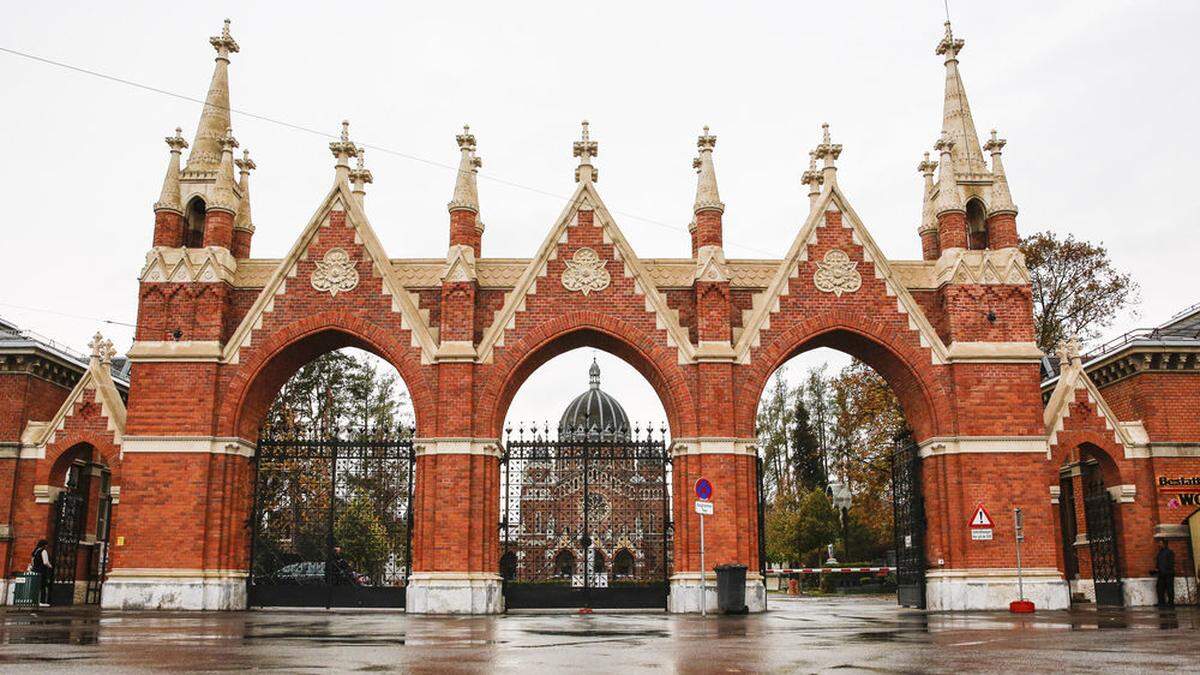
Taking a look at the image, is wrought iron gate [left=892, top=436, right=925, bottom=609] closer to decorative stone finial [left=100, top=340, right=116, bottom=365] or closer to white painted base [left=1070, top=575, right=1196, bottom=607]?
white painted base [left=1070, top=575, right=1196, bottom=607]

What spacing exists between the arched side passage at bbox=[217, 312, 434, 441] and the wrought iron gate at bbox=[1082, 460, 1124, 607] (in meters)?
16.9

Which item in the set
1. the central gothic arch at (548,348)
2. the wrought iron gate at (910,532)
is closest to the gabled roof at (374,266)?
the central gothic arch at (548,348)

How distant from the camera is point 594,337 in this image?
24.2 m

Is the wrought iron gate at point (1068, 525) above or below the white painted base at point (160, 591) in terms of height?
above

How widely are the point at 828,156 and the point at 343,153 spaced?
11654mm

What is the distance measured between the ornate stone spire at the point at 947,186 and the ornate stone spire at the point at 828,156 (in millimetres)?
2506

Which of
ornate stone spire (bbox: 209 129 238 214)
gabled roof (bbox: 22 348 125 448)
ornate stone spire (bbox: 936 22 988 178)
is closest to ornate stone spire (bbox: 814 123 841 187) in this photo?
ornate stone spire (bbox: 936 22 988 178)

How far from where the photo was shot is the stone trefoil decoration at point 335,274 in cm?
2392

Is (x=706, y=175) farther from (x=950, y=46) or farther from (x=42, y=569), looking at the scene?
(x=42, y=569)

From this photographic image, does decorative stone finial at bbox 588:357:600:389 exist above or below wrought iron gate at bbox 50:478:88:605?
above

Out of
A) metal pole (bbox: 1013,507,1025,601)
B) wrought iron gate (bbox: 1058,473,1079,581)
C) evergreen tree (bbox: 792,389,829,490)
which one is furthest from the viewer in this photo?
evergreen tree (bbox: 792,389,829,490)

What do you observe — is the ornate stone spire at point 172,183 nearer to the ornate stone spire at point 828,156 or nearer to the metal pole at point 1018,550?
the ornate stone spire at point 828,156

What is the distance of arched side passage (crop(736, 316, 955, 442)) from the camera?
76.7ft


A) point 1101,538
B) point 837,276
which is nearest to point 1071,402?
point 1101,538
